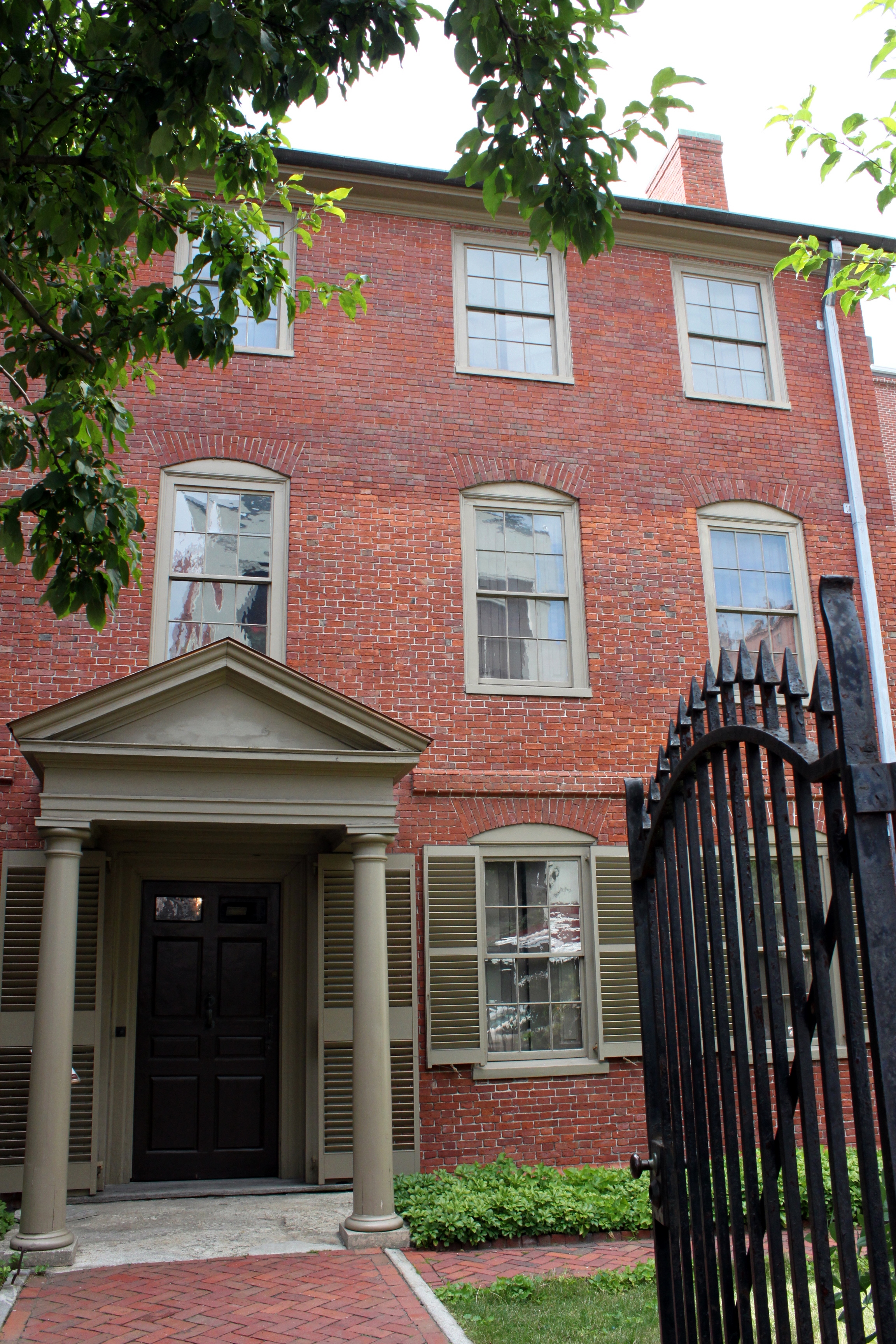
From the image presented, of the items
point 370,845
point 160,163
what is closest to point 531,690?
point 370,845

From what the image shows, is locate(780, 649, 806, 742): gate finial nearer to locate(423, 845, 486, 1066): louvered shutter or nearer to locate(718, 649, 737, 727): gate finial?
locate(718, 649, 737, 727): gate finial

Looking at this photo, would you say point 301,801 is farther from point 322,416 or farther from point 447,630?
point 322,416

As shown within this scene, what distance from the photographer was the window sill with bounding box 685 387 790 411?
11.1m

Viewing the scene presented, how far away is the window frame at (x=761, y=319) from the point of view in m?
11.2

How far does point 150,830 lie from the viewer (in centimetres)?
885

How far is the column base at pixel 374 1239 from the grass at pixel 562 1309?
88cm

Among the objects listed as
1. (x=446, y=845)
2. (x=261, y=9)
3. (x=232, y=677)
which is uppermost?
(x=261, y=9)

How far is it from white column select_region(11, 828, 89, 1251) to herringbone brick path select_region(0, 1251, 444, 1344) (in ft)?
1.26

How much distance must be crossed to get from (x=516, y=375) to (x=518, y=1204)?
293 inches

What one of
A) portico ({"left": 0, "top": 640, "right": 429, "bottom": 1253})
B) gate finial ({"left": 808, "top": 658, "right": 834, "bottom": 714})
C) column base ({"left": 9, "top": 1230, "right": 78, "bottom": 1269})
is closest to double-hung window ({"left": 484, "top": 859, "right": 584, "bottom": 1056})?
portico ({"left": 0, "top": 640, "right": 429, "bottom": 1253})

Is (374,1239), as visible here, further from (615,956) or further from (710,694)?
(710,694)

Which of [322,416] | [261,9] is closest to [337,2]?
[261,9]

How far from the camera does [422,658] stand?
9.73 metres

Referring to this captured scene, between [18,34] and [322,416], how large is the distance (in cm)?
633
